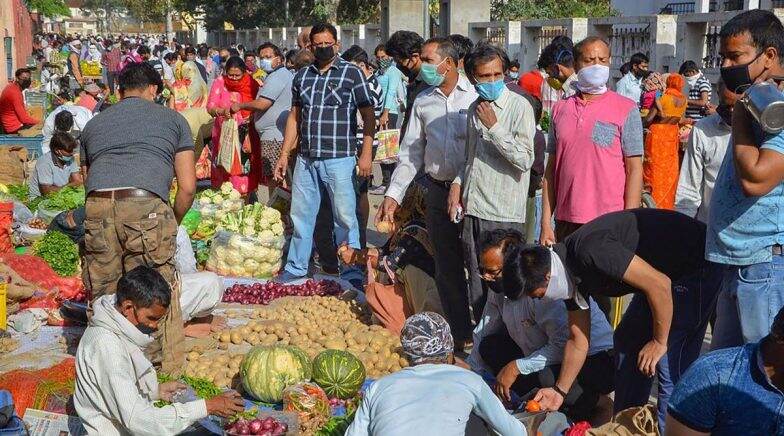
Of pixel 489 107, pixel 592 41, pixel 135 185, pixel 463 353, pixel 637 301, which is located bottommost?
pixel 463 353

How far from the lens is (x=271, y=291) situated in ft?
25.6

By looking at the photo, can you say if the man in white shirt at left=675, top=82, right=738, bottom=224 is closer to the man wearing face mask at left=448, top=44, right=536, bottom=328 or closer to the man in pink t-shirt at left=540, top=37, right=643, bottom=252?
the man in pink t-shirt at left=540, top=37, right=643, bottom=252

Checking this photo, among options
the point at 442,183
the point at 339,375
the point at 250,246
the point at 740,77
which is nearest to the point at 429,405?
→ the point at 740,77

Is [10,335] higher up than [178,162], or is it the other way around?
[178,162]

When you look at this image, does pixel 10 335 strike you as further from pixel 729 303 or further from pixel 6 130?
pixel 6 130

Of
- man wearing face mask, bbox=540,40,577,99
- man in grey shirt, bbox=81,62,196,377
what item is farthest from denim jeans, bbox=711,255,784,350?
man wearing face mask, bbox=540,40,577,99

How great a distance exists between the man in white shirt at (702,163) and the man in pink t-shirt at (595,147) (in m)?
0.42

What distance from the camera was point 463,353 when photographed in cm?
643

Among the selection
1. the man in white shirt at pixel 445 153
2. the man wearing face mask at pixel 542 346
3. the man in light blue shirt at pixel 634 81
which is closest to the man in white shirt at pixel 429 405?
the man wearing face mask at pixel 542 346

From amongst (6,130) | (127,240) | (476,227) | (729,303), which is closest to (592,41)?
(476,227)

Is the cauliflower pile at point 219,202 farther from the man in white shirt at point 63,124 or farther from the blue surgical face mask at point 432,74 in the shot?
the blue surgical face mask at point 432,74

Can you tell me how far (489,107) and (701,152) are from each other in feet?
4.21

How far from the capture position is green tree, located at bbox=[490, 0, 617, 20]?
27109 mm

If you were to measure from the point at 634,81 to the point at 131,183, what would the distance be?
25.2 feet
